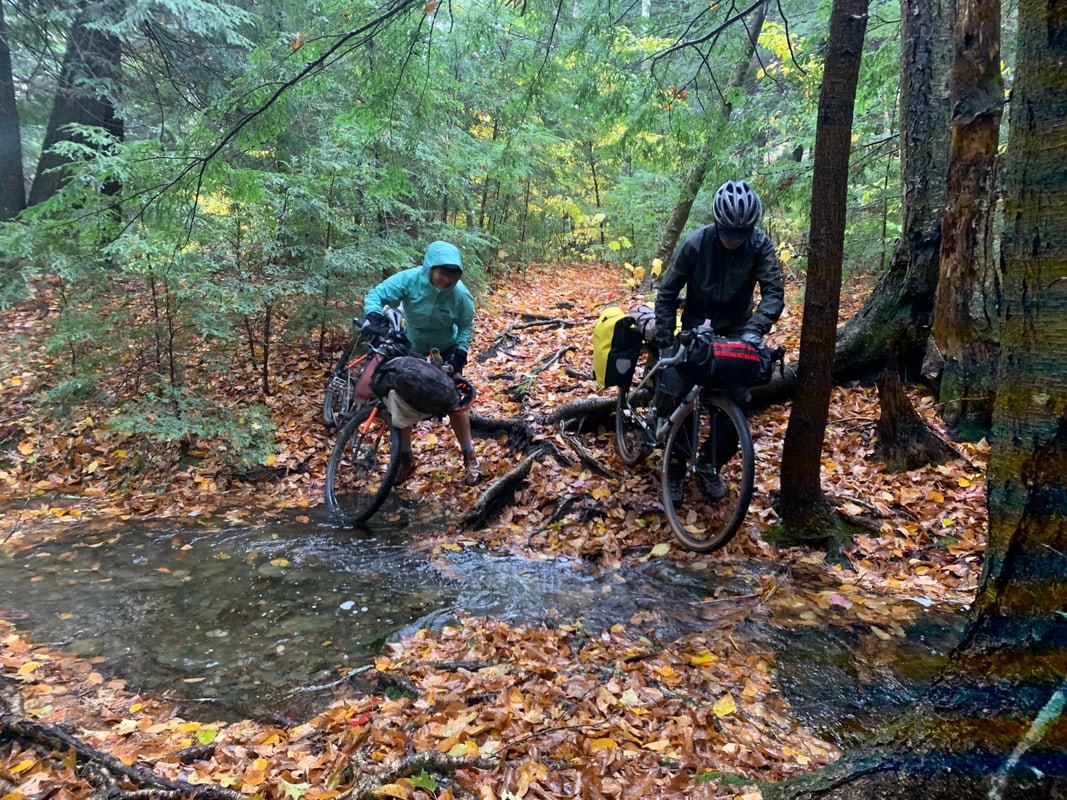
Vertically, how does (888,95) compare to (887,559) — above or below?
above

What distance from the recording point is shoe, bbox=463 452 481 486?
6.05 metres

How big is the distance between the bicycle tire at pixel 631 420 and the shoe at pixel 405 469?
2021 mm

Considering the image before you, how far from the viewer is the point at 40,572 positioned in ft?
14.6

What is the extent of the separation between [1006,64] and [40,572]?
12355mm

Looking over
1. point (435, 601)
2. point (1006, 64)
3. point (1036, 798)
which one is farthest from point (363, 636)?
point (1006, 64)

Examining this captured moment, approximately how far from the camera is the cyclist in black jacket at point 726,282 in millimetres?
4168

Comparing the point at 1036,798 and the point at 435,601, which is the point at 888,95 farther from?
the point at 1036,798

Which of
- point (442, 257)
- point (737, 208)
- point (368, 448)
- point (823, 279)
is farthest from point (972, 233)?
point (368, 448)

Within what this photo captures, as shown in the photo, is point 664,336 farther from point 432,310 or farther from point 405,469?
point 405,469

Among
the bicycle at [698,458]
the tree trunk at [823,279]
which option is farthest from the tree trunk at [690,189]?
the bicycle at [698,458]

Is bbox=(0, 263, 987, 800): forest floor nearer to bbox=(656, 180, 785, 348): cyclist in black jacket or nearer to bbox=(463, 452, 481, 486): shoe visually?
bbox=(463, 452, 481, 486): shoe

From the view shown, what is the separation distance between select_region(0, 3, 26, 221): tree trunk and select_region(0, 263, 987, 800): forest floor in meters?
5.20

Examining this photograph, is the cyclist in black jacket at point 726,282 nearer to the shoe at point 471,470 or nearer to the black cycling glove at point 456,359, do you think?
the black cycling glove at point 456,359

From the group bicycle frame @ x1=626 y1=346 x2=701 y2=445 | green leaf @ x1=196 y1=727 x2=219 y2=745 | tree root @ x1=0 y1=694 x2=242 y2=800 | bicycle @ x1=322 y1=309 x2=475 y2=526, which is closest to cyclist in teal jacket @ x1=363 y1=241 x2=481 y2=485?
bicycle @ x1=322 y1=309 x2=475 y2=526
